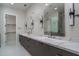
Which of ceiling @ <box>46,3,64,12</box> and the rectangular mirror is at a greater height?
ceiling @ <box>46,3,64,12</box>

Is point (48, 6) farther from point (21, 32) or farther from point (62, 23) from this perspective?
point (21, 32)

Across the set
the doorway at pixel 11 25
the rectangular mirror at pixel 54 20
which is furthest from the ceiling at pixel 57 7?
the doorway at pixel 11 25

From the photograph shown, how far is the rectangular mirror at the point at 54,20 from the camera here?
9.93 ft

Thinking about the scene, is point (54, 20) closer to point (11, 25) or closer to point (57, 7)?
point (57, 7)

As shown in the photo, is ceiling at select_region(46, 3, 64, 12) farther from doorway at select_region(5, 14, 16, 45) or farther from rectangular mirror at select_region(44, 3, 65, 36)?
doorway at select_region(5, 14, 16, 45)

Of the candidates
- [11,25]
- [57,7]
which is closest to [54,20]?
[57,7]

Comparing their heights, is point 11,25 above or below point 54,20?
below

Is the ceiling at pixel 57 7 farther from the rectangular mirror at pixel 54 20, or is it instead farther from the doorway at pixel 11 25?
the doorway at pixel 11 25

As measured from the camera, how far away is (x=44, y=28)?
13.5ft

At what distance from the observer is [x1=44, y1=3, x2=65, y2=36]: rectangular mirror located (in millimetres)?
3027

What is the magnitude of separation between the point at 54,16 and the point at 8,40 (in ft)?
11.3

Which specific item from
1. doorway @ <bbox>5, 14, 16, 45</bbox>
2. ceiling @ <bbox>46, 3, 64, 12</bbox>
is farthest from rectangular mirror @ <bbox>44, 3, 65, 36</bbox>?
doorway @ <bbox>5, 14, 16, 45</bbox>

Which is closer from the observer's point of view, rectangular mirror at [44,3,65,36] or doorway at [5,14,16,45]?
rectangular mirror at [44,3,65,36]

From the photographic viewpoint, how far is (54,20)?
341 centimetres
